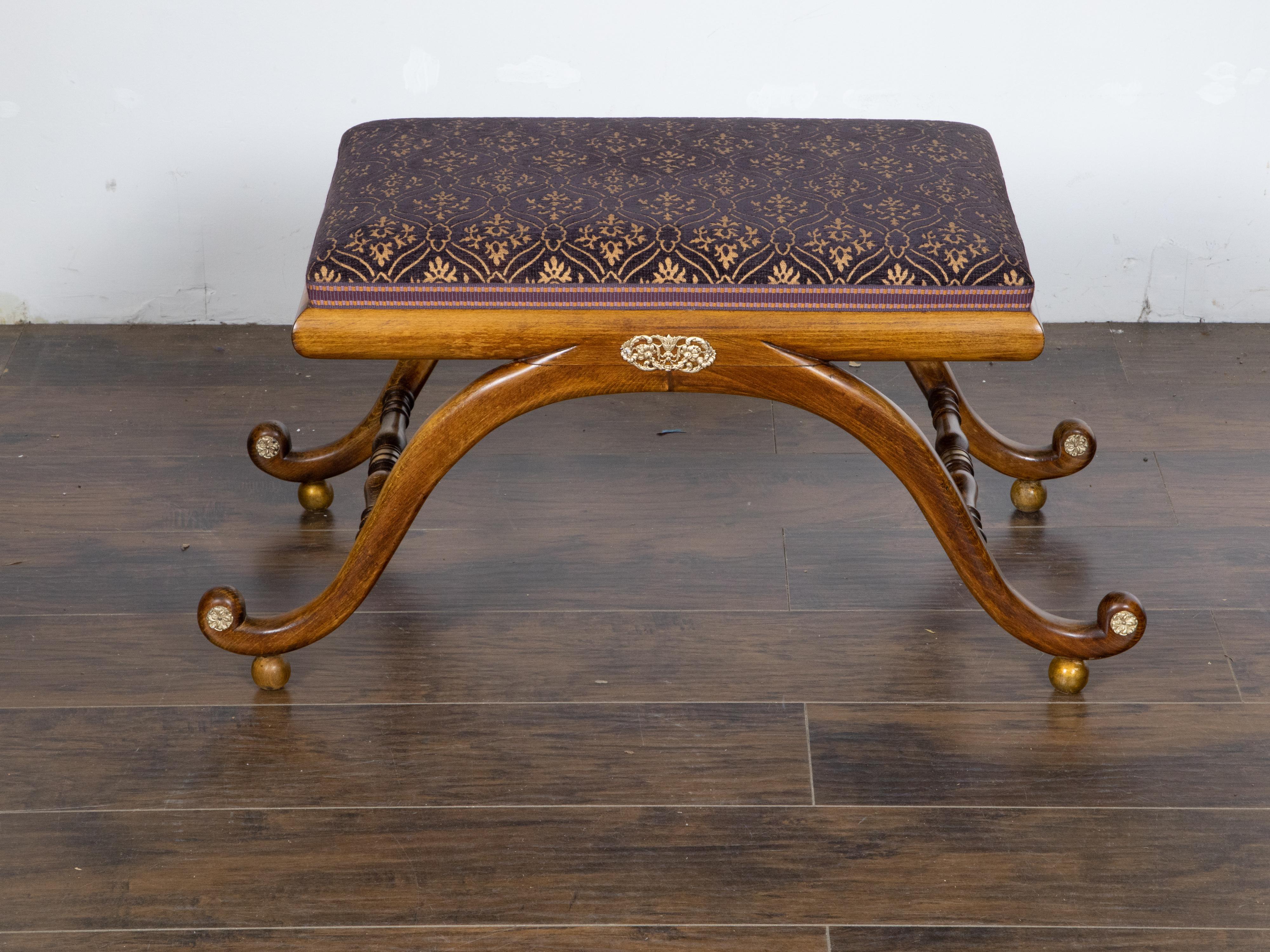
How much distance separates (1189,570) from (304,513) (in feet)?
3.53

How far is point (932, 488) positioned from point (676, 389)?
10.8 inches

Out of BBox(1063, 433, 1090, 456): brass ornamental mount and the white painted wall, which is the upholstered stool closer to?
BBox(1063, 433, 1090, 456): brass ornamental mount

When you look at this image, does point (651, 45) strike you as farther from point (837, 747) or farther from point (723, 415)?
point (837, 747)

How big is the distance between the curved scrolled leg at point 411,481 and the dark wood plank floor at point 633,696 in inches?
3.2

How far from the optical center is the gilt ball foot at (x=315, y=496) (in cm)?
170

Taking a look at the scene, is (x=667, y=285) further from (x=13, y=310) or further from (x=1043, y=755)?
(x=13, y=310)

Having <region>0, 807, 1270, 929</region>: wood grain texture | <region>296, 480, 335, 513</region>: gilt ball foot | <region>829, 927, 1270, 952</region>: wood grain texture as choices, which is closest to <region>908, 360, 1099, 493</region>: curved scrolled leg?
<region>0, 807, 1270, 929</region>: wood grain texture

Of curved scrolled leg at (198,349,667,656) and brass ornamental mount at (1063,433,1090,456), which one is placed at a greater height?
curved scrolled leg at (198,349,667,656)

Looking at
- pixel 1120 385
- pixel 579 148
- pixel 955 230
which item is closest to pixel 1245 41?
pixel 1120 385

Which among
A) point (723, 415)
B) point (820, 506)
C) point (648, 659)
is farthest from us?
point (723, 415)

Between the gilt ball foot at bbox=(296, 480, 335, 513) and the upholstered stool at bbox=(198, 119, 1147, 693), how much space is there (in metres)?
0.30

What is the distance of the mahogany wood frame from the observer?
1.22 meters

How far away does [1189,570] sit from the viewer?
160 cm

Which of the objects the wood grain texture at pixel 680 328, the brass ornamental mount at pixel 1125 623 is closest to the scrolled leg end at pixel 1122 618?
the brass ornamental mount at pixel 1125 623
